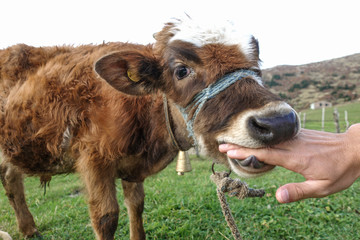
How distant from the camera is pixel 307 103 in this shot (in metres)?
60.5

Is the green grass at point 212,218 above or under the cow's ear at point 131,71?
under

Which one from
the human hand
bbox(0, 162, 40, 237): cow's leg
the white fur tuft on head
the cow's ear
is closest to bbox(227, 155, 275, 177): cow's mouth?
the human hand

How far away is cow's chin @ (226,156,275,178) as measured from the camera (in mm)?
1850

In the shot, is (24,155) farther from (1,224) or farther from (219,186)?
(219,186)

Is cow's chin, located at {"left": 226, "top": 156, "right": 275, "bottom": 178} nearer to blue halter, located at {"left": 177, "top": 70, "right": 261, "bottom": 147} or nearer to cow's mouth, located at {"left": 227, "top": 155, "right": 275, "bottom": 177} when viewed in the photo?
cow's mouth, located at {"left": 227, "top": 155, "right": 275, "bottom": 177}

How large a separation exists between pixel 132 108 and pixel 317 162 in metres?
2.02

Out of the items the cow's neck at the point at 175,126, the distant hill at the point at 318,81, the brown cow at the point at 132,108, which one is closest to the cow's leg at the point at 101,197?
the brown cow at the point at 132,108

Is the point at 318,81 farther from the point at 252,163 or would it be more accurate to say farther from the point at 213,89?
the point at 252,163

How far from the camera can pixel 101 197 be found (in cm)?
313

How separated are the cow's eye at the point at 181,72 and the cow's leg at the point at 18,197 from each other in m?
3.40

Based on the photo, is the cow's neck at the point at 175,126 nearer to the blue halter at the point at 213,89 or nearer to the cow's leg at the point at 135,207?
the blue halter at the point at 213,89

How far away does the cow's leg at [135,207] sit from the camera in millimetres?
3748

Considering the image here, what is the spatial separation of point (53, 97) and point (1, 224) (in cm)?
308

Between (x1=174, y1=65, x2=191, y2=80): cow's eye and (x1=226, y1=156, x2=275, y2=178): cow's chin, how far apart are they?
891 millimetres
